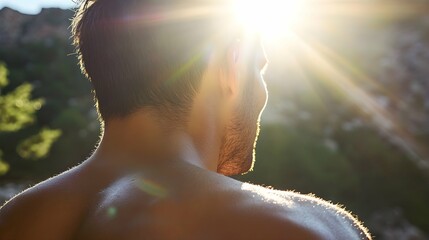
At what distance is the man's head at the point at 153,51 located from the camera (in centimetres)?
133

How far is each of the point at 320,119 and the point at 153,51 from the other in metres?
28.9

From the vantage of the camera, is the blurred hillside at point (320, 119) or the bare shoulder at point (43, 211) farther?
the blurred hillside at point (320, 119)

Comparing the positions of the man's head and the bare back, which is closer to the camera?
the bare back

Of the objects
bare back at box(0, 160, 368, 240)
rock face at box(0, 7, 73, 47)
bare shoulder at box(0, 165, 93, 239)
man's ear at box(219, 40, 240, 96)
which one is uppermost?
man's ear at box(219, 40, 240, 96)

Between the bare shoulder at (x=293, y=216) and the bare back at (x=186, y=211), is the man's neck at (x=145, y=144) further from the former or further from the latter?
the bare shoulder at (x=293, y=216)

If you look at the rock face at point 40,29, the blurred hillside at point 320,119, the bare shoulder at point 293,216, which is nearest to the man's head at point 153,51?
the bare shoulder at point 293,216

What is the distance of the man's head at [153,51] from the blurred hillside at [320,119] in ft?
25.6

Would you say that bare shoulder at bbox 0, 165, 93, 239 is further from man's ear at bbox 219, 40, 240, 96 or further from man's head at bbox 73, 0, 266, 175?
man's ear at bbox 219, 40, 240, 96

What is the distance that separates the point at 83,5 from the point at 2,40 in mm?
21841

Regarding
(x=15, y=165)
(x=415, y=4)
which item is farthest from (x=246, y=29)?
(x=415, y=4)

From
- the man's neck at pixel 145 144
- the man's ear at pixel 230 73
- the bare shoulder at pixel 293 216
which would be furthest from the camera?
the man's ear at pixel 230 73

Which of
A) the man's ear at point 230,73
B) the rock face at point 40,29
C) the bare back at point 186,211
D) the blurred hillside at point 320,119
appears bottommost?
the blurred hillside at point 320,119

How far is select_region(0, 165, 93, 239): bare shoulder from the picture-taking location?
1312mm

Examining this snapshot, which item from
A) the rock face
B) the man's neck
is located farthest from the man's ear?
the rock face
